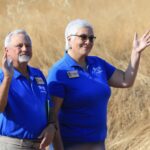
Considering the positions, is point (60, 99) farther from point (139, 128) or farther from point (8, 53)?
point (139, 128)

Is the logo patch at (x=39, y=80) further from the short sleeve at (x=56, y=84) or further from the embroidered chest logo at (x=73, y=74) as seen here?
the embroidered chest logo at (x=73, y=74)

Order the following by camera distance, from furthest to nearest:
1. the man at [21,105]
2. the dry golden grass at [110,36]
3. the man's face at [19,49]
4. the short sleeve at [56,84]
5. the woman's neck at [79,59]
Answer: the dry golden grass at [110,36] → the woman's neck at [79,59] → the short sleeve at [56,84] → the man's face at [19,49] → the man at [21,105]

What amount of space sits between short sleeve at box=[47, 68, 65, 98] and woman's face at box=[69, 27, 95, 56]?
0.25m

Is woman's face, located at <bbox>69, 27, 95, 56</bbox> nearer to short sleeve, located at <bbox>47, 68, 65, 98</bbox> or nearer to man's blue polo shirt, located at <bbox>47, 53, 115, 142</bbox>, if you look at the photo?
man's blue polo shirt, located at <bbox>47, 53, 115, 142</bbox>

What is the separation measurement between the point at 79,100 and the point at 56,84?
0.76ft

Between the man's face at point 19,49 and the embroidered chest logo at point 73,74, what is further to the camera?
the embroidered chest logo at point 73,74

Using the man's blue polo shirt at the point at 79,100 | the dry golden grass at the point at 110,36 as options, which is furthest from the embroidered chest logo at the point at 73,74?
the dry golden grass at the point at 110,36

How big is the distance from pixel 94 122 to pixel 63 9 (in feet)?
32.8

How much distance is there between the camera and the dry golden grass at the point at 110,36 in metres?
9.92

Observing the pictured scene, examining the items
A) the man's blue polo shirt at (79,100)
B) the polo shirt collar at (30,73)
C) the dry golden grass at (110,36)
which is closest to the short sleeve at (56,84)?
the man's blue polo shirt at (79,100)

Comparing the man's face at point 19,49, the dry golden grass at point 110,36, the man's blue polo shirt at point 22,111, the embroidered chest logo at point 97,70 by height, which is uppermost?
the man's face at point 19,49

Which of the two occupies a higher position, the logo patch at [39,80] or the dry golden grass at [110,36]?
the logo patch at [39,80]

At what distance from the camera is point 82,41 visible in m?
4.86

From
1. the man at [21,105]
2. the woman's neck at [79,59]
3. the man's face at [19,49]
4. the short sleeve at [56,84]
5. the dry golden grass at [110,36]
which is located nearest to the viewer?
the man at [21,105]
